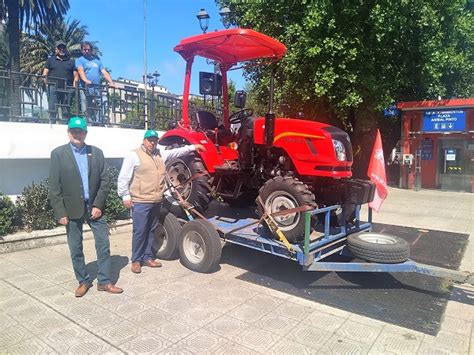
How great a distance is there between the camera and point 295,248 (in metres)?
4.64

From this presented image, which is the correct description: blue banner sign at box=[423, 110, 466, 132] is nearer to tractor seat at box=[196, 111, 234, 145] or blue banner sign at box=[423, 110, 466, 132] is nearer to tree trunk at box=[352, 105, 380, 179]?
tree trunk at box=[352, 105, 380, 179]

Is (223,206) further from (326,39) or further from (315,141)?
(326,39)

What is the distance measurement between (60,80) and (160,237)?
4167mm

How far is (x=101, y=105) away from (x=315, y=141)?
5.52m

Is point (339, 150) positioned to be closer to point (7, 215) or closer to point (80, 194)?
point (80, 194)

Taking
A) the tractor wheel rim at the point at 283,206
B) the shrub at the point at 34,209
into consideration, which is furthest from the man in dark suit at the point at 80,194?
the shrub at the point at 34,209

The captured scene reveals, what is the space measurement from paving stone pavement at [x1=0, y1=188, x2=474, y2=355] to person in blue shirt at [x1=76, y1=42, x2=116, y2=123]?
399 centimetres

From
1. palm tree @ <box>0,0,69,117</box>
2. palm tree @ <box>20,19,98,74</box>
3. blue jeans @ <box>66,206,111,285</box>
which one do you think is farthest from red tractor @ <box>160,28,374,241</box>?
palm tree @ <box>20,19,98,74</box>

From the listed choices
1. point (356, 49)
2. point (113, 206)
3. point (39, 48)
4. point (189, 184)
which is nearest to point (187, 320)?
point (189, 184)

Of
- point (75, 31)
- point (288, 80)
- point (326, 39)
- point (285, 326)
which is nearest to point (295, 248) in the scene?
point (285, 326)

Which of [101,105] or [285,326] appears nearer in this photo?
[285,326]

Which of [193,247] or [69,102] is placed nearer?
[193,247]

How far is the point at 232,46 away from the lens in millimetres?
6008

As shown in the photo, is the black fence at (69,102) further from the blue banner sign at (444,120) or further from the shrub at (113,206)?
the blue banner sign at (444,120)
